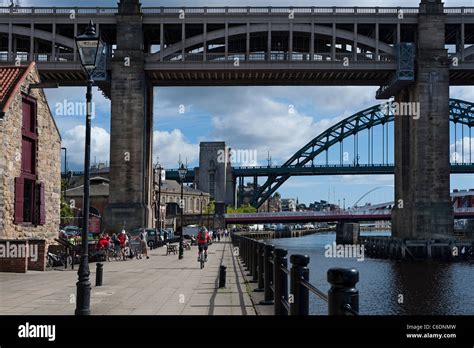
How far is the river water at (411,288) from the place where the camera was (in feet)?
103

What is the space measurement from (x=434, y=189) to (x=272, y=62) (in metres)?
22.3

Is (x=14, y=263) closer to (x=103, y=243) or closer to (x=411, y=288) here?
(x=103, y=243)

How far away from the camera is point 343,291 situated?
19.2 feet

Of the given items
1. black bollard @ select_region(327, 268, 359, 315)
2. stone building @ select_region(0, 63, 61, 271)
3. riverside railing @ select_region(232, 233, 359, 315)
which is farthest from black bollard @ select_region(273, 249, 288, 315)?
stone building @ select_region(0, 63, 61, 271)

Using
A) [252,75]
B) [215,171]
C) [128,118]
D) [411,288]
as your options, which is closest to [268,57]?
[252,75]

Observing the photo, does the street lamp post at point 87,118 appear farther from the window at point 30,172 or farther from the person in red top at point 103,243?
the person in red top at point 103,243

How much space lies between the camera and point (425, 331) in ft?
25.9

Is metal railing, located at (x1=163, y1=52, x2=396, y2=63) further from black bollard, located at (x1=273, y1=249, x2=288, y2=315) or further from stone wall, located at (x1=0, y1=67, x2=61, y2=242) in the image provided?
black bollard, located at (x1=273, y1=249, x2=288, y2=315)

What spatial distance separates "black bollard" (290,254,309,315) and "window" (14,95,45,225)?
62.3 feet

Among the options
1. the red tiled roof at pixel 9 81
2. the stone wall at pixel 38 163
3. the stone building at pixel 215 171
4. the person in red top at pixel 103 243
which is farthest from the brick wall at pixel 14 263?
the stone building at pixel 215 171

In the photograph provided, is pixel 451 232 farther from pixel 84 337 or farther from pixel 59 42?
pixel 84 337

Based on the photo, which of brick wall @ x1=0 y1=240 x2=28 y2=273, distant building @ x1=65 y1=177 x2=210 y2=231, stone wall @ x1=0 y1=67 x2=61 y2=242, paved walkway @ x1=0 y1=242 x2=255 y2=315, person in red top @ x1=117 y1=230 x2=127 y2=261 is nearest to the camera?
paved walkway @ x1=0 y1=242 x2=255 y2=315

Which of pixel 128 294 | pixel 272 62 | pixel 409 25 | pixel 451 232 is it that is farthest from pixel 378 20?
pixel 128 294

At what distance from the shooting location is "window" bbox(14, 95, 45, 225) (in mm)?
25781
